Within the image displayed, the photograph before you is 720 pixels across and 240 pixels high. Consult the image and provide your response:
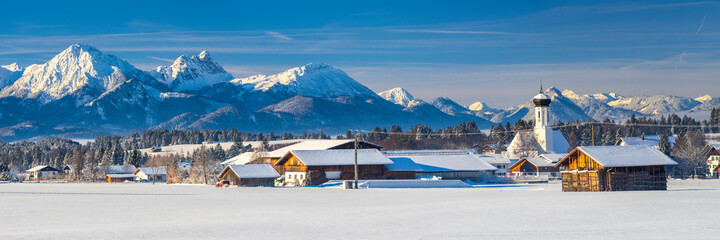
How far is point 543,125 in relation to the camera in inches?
6181

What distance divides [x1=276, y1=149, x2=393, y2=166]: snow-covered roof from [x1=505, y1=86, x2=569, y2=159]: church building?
6207cm

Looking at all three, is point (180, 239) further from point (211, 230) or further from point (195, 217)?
point (195, 217)

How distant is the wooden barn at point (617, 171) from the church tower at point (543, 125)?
91448 millimetres

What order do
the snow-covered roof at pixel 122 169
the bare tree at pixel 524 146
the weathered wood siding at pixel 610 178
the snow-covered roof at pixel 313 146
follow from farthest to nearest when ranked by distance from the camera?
the snow-covered roof at pixel 122 169
the bare tree at pixel 524 146
the snow-covered roof at pixel 313 146
the weathered wood siding at pixel 610 178

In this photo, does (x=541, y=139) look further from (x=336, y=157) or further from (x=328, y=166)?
(x=328, y=166)

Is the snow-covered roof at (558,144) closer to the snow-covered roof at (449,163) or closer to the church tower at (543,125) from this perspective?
the church tower at (543,125)

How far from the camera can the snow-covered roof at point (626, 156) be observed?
61.9 metres

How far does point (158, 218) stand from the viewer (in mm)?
37125

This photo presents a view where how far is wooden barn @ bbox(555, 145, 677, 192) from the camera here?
62219 millimetres

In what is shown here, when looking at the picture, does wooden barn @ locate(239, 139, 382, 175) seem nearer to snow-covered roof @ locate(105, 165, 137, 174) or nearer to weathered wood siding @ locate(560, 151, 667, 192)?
weathered wood siding @ locate(560, 151, 667, 192)

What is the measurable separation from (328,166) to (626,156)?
3942 cm

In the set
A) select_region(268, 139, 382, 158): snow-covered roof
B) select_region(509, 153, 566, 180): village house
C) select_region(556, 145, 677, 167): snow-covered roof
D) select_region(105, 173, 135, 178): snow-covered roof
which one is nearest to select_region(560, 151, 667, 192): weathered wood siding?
select_region(556, 145, 677, 167): snow-covered roof

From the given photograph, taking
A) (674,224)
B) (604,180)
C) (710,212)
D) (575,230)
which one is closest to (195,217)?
(575,230)

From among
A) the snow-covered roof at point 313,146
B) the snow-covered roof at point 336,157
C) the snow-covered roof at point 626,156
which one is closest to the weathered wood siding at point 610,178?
the snow-covered roof at point 626,156
